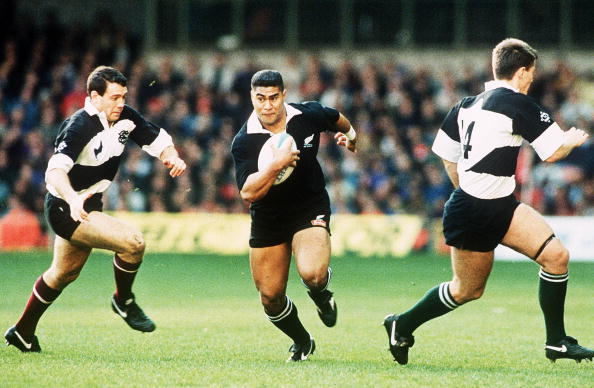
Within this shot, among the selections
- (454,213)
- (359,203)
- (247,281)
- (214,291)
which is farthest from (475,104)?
(359,203)

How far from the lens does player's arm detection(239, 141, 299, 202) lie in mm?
7057

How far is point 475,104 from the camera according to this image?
7262 millimetres

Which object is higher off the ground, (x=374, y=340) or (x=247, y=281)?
(x=374, y=340)

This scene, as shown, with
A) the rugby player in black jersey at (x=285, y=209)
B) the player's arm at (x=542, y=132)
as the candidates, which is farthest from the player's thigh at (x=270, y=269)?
the player's arm at (x=542, y=132)

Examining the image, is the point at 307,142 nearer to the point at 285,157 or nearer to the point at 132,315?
the point at 285,157

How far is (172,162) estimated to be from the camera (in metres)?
8.28

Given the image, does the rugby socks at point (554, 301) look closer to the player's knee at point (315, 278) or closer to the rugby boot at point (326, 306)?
the player's knee at point (315, 278)

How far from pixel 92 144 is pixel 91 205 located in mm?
542

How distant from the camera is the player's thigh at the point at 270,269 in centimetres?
759

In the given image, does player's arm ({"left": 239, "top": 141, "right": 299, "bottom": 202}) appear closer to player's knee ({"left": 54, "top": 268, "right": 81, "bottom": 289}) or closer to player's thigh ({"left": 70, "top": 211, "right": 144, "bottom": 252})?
player's thigh ({"left": 70, "top": 211, "right": 144, "bottom": 252})

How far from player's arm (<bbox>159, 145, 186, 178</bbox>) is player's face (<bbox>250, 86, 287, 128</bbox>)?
3.17 feet

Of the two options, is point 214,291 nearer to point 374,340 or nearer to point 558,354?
point 374,340

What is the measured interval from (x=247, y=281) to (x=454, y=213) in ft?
24.9

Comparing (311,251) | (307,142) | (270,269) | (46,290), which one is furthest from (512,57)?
(46,290)
